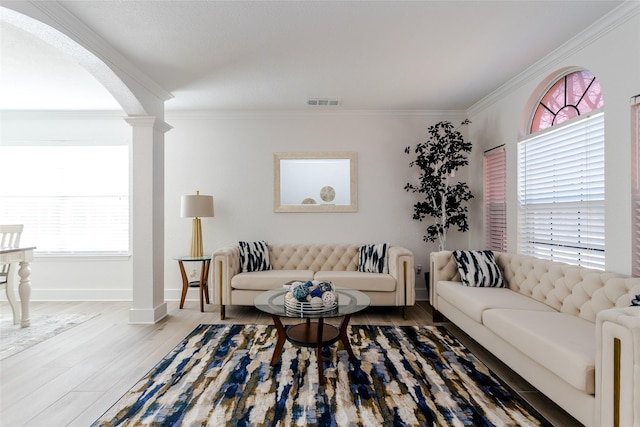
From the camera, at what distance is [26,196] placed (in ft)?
15.5

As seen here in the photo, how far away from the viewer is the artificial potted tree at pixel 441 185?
169 inches

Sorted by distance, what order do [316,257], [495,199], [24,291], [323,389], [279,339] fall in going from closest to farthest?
[323,389]
[279,339]
[24,291]
[495,199]
[316,257]

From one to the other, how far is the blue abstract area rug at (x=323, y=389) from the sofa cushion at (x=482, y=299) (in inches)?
15.1

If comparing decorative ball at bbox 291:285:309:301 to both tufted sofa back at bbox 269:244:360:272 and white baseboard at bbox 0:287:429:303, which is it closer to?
tufted sofa back at bbox 269:244:360:272

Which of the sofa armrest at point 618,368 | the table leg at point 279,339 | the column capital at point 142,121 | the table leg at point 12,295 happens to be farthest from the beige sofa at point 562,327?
the table leg at point 12,295

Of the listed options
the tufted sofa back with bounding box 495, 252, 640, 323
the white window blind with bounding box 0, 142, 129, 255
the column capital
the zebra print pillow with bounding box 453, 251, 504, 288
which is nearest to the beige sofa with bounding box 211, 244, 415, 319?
the zebra print pillow with bounding box 453, 251, 504, 288

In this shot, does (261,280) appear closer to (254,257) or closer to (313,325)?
(254,257)

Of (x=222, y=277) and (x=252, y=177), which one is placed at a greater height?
(x=252, y=177)

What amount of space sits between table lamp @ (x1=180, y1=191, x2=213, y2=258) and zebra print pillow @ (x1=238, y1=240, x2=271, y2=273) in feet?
1.86

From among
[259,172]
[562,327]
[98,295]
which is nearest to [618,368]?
[562,327]

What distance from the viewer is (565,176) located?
297 cm

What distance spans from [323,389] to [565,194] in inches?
107

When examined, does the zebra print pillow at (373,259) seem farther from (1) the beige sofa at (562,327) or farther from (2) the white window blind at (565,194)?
(2) the white window blind at (565,194)

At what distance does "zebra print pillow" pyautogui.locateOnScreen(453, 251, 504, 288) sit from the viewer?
328 centimetres
